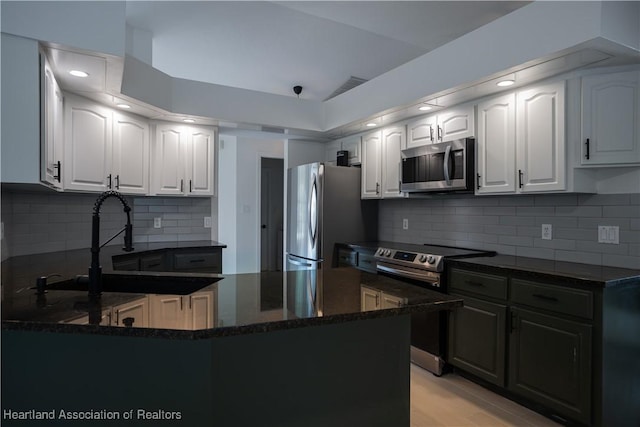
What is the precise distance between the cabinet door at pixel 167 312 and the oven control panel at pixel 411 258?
6.69 ft

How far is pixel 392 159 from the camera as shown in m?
3.95

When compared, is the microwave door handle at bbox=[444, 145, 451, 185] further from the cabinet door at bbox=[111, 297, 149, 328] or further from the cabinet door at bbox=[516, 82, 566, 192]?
the cabinet door at bbox=[111, 297, 149, 328]

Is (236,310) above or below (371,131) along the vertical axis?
below

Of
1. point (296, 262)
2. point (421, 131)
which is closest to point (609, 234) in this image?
point (421, 131)

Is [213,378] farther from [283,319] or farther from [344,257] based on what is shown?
[344,257]

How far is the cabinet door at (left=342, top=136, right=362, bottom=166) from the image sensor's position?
4438mm

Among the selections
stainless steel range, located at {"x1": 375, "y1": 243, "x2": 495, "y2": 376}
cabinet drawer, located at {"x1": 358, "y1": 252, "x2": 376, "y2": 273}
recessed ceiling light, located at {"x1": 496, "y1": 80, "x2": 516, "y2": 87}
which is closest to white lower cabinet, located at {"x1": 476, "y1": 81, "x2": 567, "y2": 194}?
recessed ceiling light, located at {"x1": 496, "y1": 80, "x2": 516, "y2": 87}

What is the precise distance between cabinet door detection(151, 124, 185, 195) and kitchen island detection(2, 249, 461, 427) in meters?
2.49

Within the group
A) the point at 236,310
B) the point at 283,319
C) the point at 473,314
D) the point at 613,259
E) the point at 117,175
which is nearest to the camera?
the point at 283,319

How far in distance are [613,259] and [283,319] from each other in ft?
7.80

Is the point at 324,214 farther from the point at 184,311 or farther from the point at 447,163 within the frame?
the point at 184,311

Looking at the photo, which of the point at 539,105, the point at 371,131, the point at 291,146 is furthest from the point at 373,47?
the point at 539,105

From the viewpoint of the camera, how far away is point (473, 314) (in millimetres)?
2779

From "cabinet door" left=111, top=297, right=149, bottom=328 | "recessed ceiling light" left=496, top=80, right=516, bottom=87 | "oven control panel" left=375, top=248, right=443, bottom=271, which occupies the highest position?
"recessed ceiling light" left=496, top=80, right=516, bottom=87
